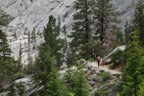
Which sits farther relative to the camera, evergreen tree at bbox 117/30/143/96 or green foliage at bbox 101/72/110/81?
green foliage at bbox 101/72/110/81

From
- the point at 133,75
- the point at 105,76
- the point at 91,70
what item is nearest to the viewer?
the point at 133,75

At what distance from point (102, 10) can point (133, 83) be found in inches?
1114

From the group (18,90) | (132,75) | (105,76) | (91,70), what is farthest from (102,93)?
(18,90)

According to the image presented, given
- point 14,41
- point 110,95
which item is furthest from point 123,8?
point 110,95

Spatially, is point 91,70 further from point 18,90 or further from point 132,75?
point 18,90

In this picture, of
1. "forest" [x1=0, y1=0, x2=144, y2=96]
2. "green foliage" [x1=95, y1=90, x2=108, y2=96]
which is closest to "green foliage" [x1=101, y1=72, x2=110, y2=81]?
"forest" [x1=0, y1=0, x2=144, y2=96]

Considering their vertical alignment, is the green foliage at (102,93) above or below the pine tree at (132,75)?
below

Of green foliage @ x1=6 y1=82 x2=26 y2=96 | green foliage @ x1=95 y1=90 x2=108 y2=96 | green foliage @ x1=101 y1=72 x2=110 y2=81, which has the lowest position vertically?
green foliage @ x1=6 y1=82 x2=26 y2=96

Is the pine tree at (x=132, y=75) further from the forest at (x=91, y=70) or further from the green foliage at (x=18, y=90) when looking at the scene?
the green foliage at (x=18, y=90)

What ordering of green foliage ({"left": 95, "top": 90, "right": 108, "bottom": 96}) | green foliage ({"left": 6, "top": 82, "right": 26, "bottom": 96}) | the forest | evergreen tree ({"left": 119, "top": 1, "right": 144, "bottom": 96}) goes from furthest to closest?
1. green foliage ({"left": 6, "top": 82, "right": 26, "bottom": 96})
2. green foliage ({"left": 95, "top": 90, "right": 108, "bottom": 96})
3. the forest
4. evergreen tree ({"left": 119, "top": 1, "right": 144, "bottom": 96})

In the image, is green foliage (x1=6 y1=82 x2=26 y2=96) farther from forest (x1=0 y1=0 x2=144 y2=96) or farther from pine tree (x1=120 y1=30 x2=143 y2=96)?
pine tree (x1=120 y1=30 x2=143 y2=96)

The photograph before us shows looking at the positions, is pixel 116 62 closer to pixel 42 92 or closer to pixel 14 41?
pixel 42 92

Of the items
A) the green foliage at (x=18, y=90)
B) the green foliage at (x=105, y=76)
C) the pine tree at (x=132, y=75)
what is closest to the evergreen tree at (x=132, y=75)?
the pine tree at (x=132, y=75)

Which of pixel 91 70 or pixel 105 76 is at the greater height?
pixel 91 70
